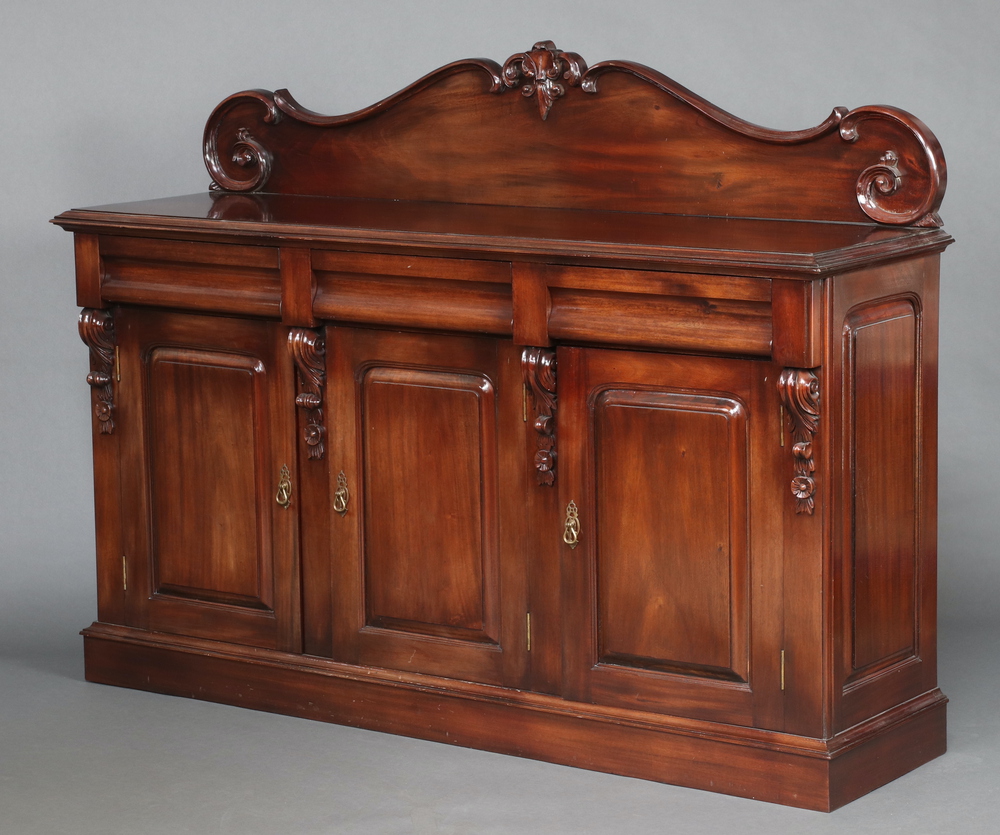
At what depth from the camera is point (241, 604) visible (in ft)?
16.6

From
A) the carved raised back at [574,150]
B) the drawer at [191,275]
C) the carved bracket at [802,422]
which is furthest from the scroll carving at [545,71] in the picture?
the carved bracket at [802,422]

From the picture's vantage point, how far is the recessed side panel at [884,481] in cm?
427

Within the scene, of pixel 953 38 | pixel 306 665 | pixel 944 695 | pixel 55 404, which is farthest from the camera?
pixel 55 404

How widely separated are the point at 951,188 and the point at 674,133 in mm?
1659

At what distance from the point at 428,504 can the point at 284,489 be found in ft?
1.43

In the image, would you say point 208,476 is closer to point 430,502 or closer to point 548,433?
point 430,502

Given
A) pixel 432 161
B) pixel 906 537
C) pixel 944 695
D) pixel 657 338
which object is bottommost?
pixel 944 695

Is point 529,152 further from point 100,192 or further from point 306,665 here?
point 100,192

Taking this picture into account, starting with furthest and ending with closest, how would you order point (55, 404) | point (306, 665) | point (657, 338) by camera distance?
point (55, 404) → point (306, 665) → point (657, 338)

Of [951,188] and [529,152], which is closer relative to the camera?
[529,152]

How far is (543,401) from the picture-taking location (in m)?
4.48

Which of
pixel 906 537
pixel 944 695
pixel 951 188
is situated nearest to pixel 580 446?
pixel 906 537

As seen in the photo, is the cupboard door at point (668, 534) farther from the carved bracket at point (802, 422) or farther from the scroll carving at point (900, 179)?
the scroll carving at point (900, 179)

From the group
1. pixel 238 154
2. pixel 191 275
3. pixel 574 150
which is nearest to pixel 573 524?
pixel 574 150
